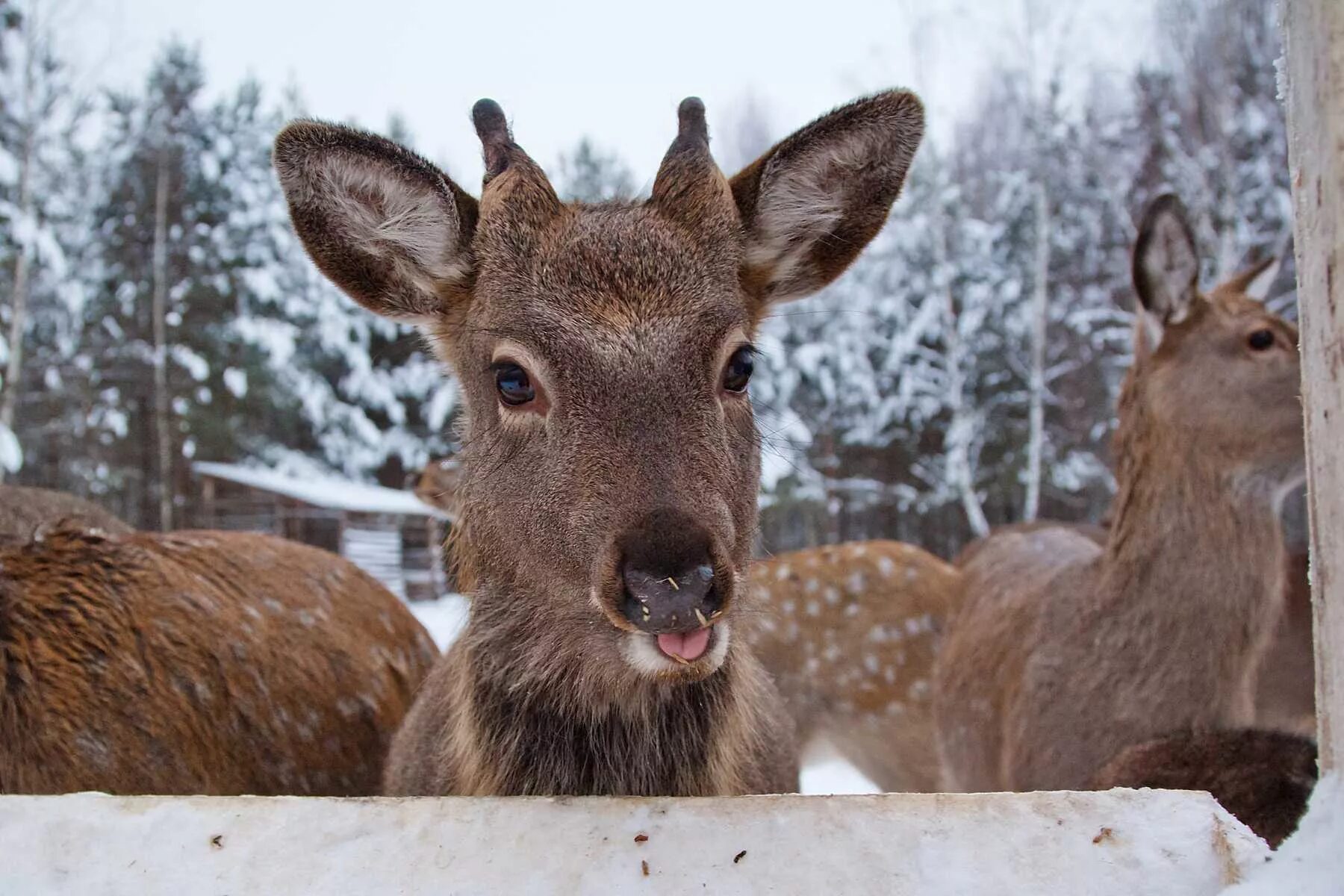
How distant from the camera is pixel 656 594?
6.00 ft

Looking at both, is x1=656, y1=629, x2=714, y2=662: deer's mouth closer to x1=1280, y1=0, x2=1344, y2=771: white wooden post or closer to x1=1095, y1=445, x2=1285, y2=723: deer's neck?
x1=1280, y1=0, x2=1344, y2=771: white wooden post

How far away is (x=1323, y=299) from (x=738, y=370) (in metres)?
1.27

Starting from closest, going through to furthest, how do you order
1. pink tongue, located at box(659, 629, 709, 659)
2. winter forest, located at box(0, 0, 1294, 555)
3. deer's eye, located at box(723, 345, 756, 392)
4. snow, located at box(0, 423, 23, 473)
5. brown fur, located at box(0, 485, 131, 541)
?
pink tongue, located at box(659, 629, 709, 659)
deer's eye, located at box(723, 345, 756, 392)
brown fur, located at box(0, 485, 131, 541)
snow, located at box(0, 423, 23, 473)
winter forest, located at box(0, 0, 1294, 555)

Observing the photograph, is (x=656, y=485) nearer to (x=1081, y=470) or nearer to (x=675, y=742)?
(x=675, y=742)

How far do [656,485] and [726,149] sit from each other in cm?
2293

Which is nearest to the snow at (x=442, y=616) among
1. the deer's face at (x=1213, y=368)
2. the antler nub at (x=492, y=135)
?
the antler nub at (x=492, y=135)

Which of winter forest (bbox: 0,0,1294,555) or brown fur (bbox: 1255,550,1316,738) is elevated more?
winter forest (bbox: 0,0,1294,555)

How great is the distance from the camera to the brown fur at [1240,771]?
2.54 m

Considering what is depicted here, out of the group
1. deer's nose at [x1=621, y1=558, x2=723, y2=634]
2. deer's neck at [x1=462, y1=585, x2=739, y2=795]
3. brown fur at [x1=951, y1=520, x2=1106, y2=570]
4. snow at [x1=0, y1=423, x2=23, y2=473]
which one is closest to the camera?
deer's nose at [x1=621, y1=558, x2=723, y2=634]

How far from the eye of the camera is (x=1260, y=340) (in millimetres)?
4254

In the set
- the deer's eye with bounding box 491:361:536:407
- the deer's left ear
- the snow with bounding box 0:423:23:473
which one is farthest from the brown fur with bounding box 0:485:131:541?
the snow with bounding box 0:423:23:473

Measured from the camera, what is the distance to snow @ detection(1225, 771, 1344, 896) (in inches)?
51.8

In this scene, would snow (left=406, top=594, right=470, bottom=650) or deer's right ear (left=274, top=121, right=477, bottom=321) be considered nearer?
deer's right ear (left=274, top=121, right=477, bottom=321)

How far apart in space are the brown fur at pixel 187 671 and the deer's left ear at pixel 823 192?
193cm
